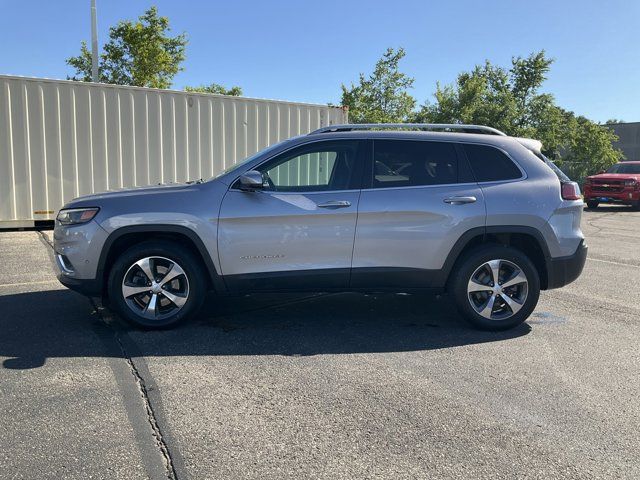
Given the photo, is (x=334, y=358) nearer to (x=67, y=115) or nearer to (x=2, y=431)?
(x=2, y=431)

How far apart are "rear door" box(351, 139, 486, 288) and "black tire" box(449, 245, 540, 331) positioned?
0.21 m

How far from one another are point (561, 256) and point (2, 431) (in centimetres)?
449

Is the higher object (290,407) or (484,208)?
(484,208)

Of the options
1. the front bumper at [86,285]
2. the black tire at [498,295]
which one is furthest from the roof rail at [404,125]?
the front bumper at [86,285]

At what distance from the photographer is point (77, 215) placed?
4.82m

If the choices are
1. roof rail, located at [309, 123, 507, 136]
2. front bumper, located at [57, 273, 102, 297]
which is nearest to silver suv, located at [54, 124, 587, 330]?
front bumper, located at [57, 273, 102, 297]

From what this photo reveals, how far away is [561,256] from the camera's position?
500 cm

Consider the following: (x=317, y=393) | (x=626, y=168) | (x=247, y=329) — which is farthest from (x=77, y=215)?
(x=626, y=168)

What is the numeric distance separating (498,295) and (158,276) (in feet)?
9.97

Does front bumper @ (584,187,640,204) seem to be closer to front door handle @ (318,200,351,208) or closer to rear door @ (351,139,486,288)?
rear door @ (351,139,486,288)

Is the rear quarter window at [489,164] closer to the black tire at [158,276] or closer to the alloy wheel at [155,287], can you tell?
the black tire at [158,276]

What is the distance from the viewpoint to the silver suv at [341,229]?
4750mm

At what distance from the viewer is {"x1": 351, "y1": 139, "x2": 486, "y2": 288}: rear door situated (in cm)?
482

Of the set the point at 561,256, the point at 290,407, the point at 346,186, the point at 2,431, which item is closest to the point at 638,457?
the point at 290,407
